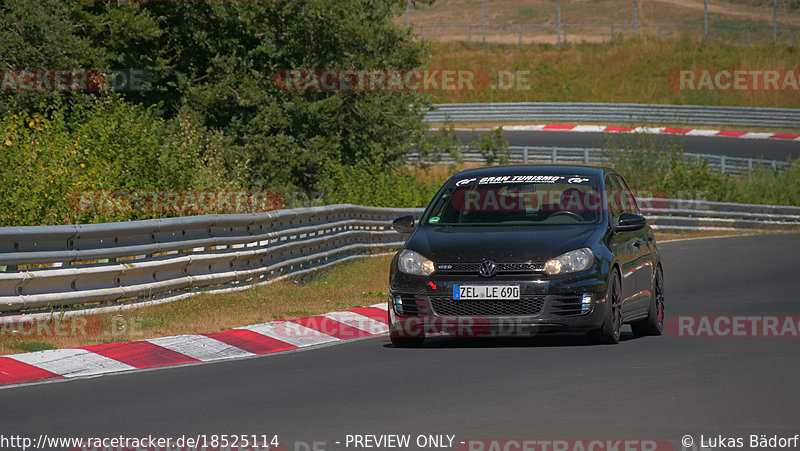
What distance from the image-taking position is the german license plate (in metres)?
11.0

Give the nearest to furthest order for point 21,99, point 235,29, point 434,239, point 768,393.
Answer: point 768,393 → point 434,239 → point 21,99 → point 235,29

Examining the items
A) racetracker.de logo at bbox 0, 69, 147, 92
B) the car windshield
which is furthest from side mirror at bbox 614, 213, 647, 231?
racetracker.de logo at bbox 0, 69, 147, 92

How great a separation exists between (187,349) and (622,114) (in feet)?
158

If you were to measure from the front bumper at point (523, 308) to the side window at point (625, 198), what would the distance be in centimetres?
196

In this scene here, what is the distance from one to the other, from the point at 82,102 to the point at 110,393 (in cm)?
1750

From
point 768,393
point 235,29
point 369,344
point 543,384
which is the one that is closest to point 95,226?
point 369,344

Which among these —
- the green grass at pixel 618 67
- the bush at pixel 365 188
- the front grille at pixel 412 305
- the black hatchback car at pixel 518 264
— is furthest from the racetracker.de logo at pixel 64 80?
the green grass at pixel 618 67

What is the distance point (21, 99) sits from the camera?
24406 mm

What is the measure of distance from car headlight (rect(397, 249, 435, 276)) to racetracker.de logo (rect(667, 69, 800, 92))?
54297 millimetres

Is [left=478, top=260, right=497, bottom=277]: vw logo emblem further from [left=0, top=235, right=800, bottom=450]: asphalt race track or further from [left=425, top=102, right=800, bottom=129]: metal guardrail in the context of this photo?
[left=425, top=102, right=800, bottom=129]: metal guardrail

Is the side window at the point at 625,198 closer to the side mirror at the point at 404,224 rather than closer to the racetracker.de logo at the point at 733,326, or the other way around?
the racetracker.de logo at the point at 733,326

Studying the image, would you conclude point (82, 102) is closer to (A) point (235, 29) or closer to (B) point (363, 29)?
(A) point (235, 29)

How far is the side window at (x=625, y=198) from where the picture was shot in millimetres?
12952

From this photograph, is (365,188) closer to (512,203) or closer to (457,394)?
(512,203)
